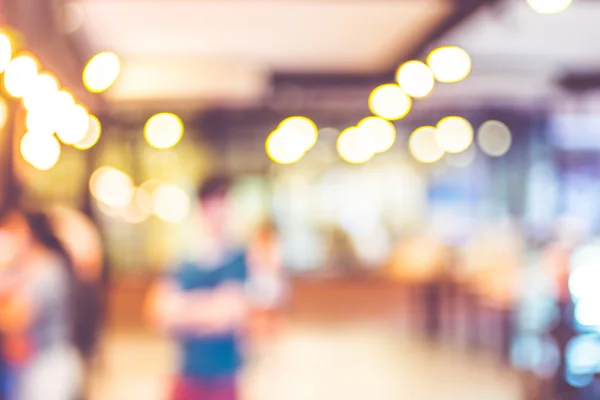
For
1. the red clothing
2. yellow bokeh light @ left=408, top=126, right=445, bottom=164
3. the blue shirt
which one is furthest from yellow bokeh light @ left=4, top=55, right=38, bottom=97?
yellow bokeh light @ left=408, top=126, right=445, bottom=164

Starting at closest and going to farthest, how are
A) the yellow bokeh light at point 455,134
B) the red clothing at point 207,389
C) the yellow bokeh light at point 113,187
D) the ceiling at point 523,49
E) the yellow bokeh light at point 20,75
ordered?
the red clothing at point 207,389 < the yellow bokeh light at point 20,75 < the ceiling at point 523,49 < the yellow bokeh light at point 455,134 < the yellow bokeh light at point 113,187

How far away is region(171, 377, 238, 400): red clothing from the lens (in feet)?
10.3

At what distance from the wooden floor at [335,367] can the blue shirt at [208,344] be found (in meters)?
3.55

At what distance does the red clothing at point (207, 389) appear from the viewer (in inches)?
123

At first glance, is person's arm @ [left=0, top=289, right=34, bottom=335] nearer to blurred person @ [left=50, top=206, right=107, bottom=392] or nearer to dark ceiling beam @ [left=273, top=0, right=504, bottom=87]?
blurred person @ [left=50, top=206, right=107, bottom=392]

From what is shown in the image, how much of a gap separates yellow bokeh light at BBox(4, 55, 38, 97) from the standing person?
1.34 metres

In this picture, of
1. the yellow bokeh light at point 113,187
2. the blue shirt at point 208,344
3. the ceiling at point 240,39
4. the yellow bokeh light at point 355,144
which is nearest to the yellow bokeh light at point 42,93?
the blue shirt at point 208,344

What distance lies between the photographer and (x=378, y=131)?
8.54m

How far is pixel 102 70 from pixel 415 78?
8.82ft

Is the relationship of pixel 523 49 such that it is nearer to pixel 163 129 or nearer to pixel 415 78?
pixel 415 78

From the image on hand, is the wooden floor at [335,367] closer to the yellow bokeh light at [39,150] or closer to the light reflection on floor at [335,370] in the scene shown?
the light reflection on floor at [335,370]

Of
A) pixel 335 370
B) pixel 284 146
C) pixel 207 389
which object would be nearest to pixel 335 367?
pixel 335 370

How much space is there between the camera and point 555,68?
375 inches

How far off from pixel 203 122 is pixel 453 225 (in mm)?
5198
